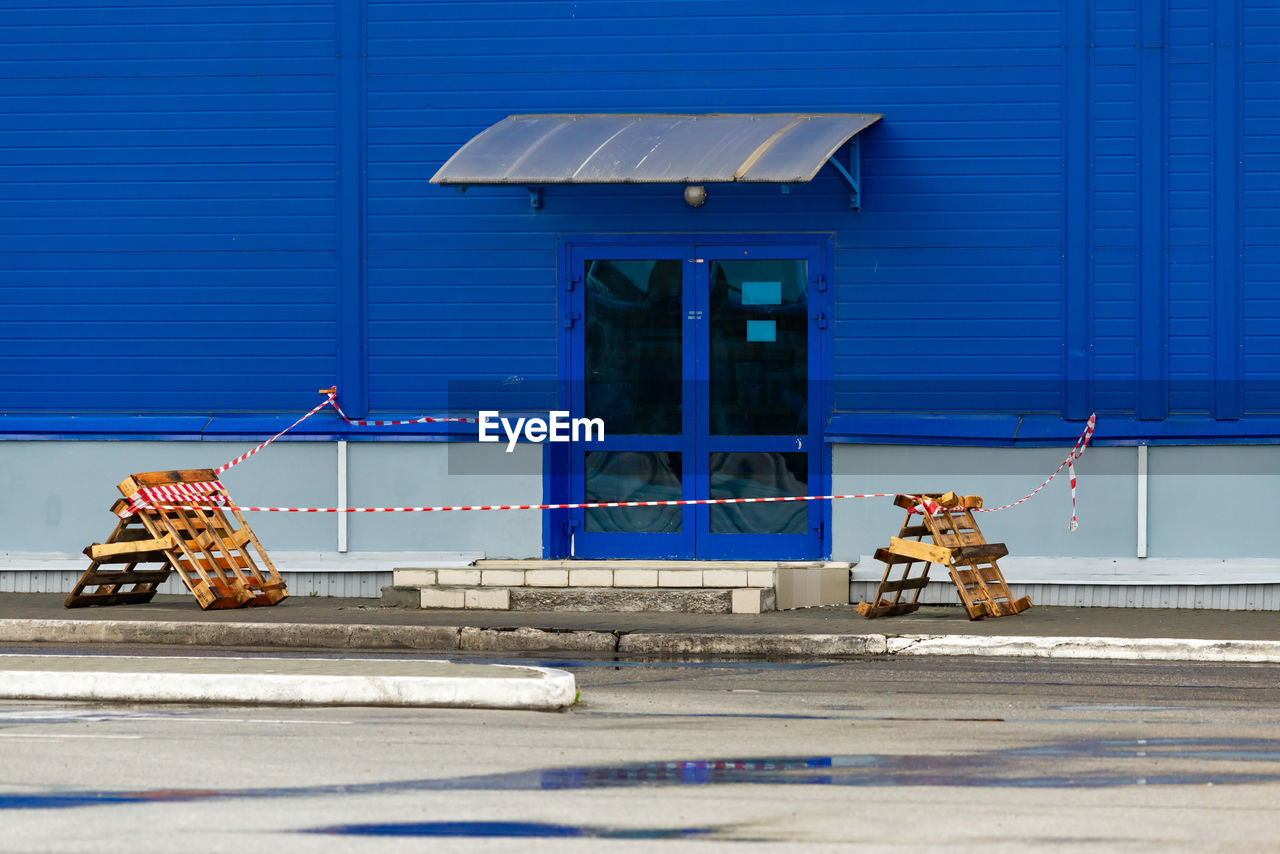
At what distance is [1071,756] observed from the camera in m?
8.27

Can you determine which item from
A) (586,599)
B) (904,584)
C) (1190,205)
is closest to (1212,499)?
(1190,205)

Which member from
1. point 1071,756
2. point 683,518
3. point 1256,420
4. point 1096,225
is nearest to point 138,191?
point 683,518

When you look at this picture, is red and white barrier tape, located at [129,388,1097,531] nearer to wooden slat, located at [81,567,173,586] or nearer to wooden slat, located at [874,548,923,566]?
wooden slat, located at [874,548,923,566]

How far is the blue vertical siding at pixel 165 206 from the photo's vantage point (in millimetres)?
15570

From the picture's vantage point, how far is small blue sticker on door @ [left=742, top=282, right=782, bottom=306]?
1517 cm

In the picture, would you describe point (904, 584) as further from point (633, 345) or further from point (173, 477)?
point (173, 477)

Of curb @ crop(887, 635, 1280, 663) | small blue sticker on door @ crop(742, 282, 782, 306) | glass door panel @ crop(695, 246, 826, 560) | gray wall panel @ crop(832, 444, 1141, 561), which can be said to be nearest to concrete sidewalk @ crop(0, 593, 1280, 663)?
curb @ crop(887, 635, 1280, 663)

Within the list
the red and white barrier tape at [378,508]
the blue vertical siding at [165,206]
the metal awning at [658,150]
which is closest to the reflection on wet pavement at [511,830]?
the red and white barrier tape at [378,508]

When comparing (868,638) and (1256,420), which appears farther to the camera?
(1256,420)

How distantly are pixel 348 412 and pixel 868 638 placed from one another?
17.4 ft

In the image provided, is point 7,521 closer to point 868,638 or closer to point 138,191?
point 138,191

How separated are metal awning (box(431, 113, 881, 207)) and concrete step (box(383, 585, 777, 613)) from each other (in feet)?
9.88

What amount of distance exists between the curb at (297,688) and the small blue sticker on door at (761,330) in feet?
18.2

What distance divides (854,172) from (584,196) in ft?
7.17
